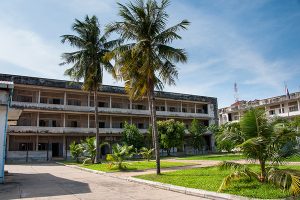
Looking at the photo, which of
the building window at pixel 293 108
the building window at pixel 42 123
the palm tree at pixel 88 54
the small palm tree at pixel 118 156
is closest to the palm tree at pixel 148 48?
the small palm tree at pixel 118 156

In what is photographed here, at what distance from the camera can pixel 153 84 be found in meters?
16.4

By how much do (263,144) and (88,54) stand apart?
1878 cm

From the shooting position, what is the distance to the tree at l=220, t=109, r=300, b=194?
927 cm

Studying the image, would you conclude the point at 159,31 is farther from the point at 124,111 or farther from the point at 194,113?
the point at 194,113

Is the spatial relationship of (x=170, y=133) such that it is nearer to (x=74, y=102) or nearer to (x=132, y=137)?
(x=132, y=137)

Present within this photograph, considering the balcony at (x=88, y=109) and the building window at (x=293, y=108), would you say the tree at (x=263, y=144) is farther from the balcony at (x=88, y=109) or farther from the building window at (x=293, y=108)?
the building window at (x=293, y=108)

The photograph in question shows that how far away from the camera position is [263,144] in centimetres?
951

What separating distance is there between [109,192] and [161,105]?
36930mm

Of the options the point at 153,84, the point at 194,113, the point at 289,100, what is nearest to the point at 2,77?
the point at 153,84

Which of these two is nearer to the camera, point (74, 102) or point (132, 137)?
point (132, 137)

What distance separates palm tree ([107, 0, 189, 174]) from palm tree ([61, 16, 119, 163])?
8368 mm

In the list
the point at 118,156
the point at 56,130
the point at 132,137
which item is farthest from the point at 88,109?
the point at 118,156

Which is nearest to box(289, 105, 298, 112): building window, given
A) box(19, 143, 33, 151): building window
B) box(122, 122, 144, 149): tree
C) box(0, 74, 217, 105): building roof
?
box(0, 74, 217, 105): building roof

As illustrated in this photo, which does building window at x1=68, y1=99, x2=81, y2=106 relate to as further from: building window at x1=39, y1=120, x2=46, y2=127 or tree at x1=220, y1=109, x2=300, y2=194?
tree at x1=220, y1=109, x2=300, y2=194
